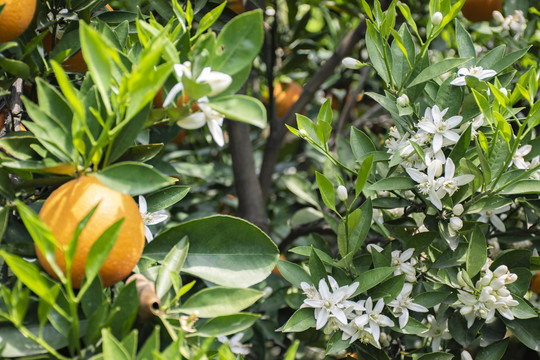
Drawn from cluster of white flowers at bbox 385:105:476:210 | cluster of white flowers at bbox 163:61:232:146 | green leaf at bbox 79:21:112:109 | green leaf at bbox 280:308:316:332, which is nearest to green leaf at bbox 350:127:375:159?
cluster of white flowers at bbox 385:105:476:210

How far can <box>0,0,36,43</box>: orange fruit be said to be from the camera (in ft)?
2.08

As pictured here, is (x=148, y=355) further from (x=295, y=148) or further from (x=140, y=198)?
(x=295, y=148)

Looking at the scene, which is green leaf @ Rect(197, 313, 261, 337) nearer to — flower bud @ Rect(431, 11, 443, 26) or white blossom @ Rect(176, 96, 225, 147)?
white blossom @ Rect(176, 96, 225, 147)

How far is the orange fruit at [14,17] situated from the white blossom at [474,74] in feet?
1.93

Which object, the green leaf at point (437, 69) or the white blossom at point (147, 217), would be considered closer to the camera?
the white blossom at point (147, 217)

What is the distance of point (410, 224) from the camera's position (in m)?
0.90

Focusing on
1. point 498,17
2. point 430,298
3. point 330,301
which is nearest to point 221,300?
point 330,301

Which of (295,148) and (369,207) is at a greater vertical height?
(369,207)

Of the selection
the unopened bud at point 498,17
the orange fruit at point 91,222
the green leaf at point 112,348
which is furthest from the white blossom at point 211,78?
the unopened bud at point 498,17

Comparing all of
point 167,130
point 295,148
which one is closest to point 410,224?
point 167,130

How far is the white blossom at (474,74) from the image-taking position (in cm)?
86

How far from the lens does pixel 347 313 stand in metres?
0.82

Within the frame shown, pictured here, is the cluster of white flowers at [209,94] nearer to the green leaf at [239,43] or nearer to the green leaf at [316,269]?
the green leaf at [239,43]

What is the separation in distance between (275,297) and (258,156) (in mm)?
683
